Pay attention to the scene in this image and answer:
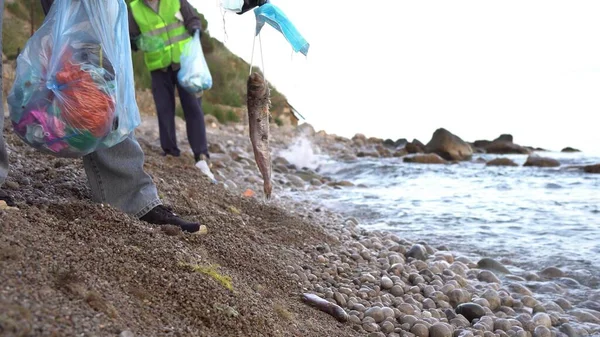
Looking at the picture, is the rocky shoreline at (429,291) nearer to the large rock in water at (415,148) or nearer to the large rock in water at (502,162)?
the large rock in water at (502,162)

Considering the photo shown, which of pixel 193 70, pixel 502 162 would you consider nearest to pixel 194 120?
pixel 193 70

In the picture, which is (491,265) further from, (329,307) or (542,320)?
(329,307)

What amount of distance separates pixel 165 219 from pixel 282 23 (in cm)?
122

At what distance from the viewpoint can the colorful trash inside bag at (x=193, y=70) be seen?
6.57 meters

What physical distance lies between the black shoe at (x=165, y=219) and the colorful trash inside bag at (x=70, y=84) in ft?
1.81

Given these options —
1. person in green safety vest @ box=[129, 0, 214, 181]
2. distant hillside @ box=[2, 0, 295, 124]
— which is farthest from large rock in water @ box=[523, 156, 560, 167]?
person in green safety vest @ box=[129, 0, 214, 181]

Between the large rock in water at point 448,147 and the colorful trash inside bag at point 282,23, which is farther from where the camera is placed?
the large rock in water at point 448,147

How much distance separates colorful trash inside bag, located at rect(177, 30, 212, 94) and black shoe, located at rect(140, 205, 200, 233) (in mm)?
3349

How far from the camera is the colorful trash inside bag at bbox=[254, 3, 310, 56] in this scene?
3.08 metres

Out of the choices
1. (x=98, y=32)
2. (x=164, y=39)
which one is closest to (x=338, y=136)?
(x=164, y=39)

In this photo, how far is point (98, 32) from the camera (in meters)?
2.88

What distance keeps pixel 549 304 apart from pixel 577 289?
643 millimetres

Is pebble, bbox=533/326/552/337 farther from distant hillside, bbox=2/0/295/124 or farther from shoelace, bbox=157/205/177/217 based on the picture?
distant hillside, bbox=2/0/295/124

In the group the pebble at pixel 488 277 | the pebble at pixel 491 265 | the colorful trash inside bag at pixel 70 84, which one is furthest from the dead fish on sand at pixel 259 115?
the pebble at pixel 491 265
